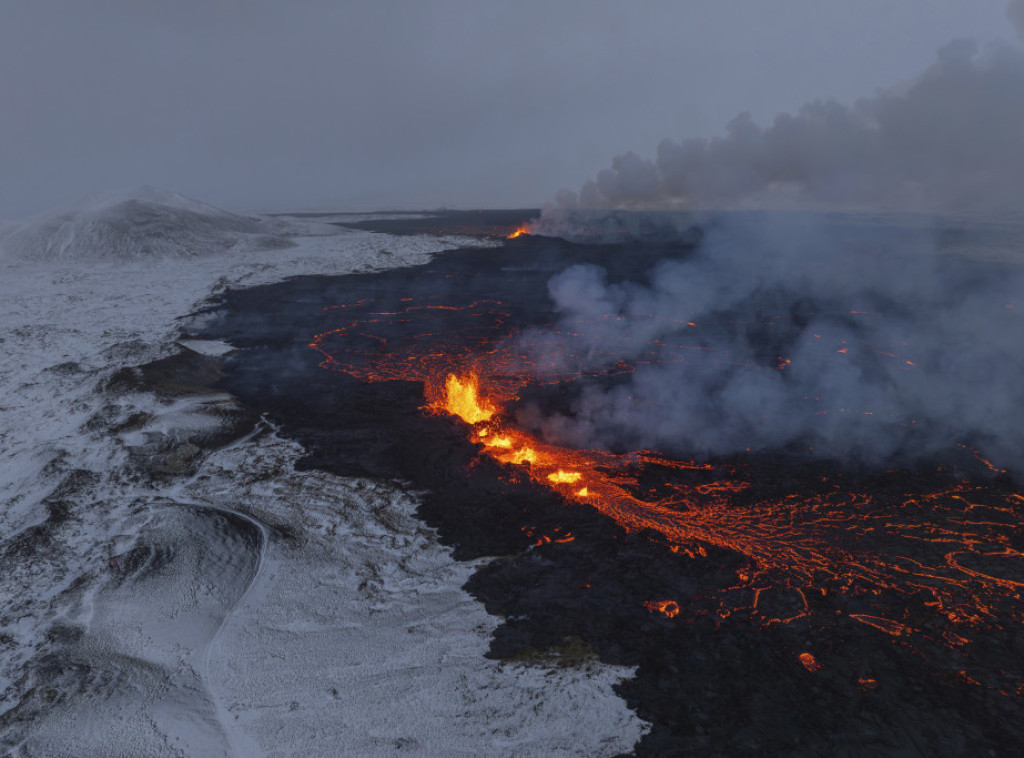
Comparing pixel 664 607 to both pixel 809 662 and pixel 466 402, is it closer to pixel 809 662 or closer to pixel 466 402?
pixel 809 662

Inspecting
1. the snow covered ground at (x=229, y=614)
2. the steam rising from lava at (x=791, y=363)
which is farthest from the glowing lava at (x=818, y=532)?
the snow covered ground at (x=229, y=614)

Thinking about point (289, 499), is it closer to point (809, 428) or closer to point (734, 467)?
Answer: point (734, 467)

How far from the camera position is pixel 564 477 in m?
12.9

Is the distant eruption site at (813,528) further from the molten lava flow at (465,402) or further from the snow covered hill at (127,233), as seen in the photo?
the snow covered hill at (127,233)

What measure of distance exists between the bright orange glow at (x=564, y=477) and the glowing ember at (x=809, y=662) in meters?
5.77

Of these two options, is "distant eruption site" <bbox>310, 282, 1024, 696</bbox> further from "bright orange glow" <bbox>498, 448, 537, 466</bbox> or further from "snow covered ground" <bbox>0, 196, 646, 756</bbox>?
"snow covered ground" <bbox>0, 196, 646, 756</bbox>

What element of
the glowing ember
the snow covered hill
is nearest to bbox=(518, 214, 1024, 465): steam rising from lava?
the glowing ember

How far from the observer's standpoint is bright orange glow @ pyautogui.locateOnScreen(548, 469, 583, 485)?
12719 millimetres

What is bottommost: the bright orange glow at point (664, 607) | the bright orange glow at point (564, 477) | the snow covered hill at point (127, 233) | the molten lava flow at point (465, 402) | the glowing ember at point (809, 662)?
the glowing ember at point (809, 662)

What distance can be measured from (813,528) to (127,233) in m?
58.6

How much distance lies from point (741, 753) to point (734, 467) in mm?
7435

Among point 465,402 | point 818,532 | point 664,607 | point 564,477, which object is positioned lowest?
point 664,607

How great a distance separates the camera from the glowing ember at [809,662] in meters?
7.86

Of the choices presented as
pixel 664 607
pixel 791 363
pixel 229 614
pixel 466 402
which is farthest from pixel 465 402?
pixel 791 363
